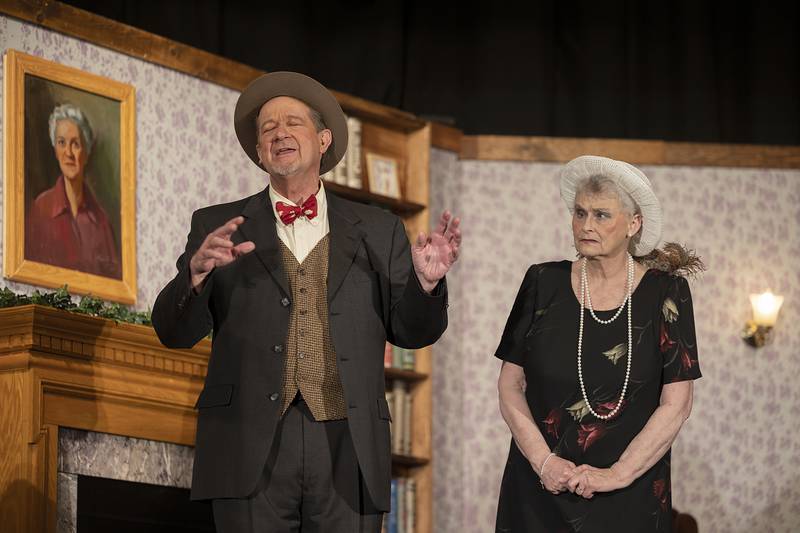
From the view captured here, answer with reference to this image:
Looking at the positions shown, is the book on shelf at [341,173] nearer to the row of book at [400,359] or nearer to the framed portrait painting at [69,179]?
the row of book at [400,359]

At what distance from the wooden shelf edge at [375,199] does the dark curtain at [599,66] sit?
0.68 m

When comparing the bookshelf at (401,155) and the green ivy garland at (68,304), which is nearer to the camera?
Answer: the green ivy garland at (68,304)

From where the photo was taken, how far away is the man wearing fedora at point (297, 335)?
3.04 m

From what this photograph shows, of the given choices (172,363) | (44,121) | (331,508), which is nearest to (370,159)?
(44,121)

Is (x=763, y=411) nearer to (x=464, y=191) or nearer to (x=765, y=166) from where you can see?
(x=765, y=166)

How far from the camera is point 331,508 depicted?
305cm

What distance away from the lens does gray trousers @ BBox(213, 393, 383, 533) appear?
3035 mm

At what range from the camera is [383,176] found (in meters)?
6.59

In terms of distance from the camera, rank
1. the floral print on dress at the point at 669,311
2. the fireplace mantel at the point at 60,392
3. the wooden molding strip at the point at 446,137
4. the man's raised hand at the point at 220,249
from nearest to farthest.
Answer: the man's raised hand at the point at 220,249 < the floral print on dress at the point at 669,311 < the fireplace mantel at the point at 60,392 < the wooden molding strip at the point at 446,137

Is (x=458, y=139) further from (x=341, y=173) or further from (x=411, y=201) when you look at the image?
(x=341, y=173)

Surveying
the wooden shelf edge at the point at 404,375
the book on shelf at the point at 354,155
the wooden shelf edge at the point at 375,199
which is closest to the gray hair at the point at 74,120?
the wooden shelf edge at the point at 375,199

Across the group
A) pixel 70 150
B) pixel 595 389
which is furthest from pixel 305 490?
pixel 70 150

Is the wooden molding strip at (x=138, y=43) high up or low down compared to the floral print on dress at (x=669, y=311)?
up

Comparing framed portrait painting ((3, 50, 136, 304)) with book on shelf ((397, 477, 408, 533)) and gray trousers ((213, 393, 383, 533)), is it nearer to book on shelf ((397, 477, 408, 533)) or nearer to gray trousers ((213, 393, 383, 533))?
book on shelf ((397, 477, 408, 533))
